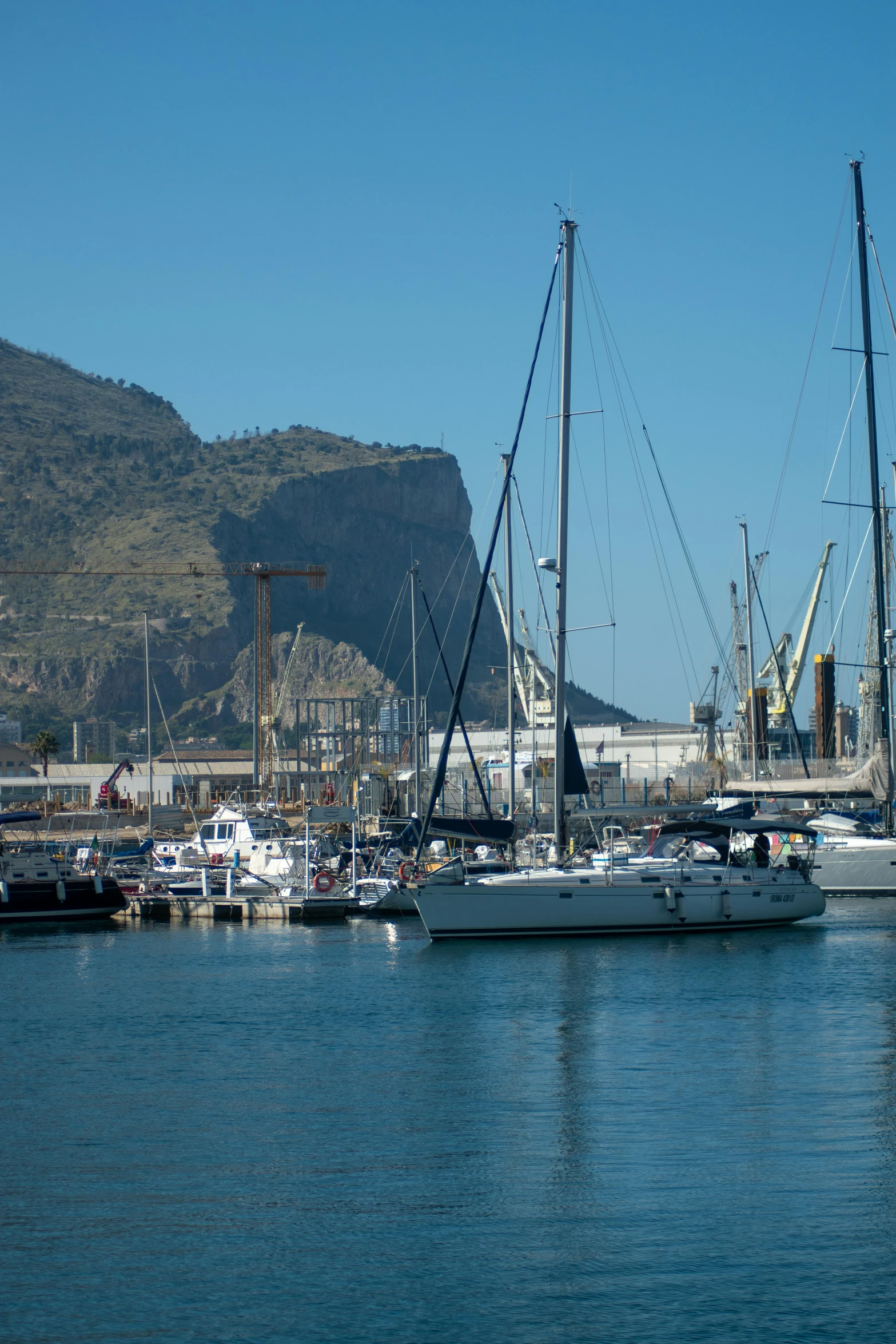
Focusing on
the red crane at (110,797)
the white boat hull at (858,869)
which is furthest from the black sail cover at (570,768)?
the red crane at (110,797)

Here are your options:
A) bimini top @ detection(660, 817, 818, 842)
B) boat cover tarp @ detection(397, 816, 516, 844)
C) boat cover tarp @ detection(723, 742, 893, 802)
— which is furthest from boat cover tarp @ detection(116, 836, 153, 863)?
bimini top @ detection(660, 817, 818, 842)

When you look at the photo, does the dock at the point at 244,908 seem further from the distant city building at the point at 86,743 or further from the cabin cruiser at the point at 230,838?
the distant city building at the point at 86,743

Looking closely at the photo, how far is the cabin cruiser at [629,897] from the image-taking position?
36.2 metres

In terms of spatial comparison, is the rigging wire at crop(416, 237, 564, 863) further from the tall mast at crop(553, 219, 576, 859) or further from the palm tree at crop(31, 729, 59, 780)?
the palm tree at crop(31, 729, 59, 780)

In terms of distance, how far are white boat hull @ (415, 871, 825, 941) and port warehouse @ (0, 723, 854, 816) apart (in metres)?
32.8

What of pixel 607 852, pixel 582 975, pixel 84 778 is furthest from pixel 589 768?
pixel 582 975

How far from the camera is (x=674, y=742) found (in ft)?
464

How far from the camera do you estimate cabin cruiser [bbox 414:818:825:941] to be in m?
36.2

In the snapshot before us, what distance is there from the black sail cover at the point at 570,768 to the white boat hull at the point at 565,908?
7.53 ft

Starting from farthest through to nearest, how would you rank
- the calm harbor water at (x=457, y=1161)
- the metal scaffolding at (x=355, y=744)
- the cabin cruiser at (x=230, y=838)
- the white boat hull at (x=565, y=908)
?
the metal scaffolding at (x=355, y=744)
the cabin cruiser at (x=230, y=838)
the white boat hull at (x=565, y=908)
the calm harbor water at (x=457, y=1161)

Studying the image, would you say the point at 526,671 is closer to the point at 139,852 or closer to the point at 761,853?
the point at 139,852

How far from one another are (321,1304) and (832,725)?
9091 cm

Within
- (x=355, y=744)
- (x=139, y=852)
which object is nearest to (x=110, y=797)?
(x=355, y=744)

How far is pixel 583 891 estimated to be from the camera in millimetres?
36219
